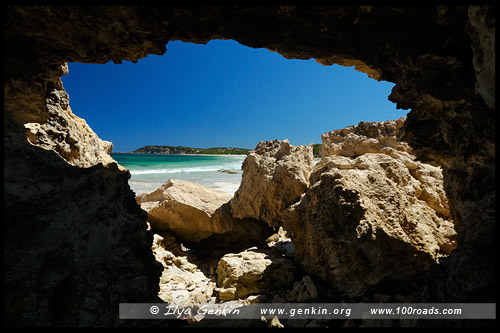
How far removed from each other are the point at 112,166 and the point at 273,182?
429 centimetres

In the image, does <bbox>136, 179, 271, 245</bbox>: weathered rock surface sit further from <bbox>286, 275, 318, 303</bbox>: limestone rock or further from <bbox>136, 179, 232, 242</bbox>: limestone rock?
<bbox>286, 275, 318, 303</bbox>: limestone rock

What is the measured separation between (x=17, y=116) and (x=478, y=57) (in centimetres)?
612

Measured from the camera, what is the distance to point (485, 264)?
226 centimetres

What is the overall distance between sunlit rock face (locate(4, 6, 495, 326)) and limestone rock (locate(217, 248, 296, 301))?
178 centimetres

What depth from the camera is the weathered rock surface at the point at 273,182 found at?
6289mm

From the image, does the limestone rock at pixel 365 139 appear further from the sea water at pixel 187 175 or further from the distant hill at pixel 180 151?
the distant hill at pixel 180 151

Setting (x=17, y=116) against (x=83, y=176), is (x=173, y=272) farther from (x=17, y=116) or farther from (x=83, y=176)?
(x=17, y=116)

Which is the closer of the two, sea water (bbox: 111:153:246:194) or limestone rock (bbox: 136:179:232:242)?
limestone rock (bbox: 136:179:232:242)

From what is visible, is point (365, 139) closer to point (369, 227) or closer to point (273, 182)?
point (273, 182)

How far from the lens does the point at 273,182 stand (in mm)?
6574

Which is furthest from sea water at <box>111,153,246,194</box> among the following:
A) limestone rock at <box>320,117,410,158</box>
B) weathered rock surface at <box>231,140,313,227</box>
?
limestone rock at <box>320,117,410,158</box>

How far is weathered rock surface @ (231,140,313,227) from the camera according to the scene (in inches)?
248

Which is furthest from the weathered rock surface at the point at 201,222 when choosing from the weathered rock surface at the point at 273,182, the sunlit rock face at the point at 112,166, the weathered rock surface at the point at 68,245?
the weathered rock surface at the point at 68,245

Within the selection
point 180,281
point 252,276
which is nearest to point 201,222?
point 180,281
